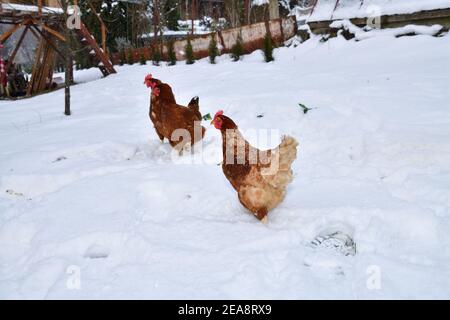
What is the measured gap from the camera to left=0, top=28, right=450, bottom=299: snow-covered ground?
219 centimetres

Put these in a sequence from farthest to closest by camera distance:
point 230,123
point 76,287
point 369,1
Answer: point 369,1
point 230,123
point 76,287

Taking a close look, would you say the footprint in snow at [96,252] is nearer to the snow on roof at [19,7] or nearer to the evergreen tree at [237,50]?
the snow on roof at [19,7]

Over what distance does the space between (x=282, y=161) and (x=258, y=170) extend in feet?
0.68

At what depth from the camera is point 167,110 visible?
4.65 metres

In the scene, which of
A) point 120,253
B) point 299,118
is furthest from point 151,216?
point 299,118

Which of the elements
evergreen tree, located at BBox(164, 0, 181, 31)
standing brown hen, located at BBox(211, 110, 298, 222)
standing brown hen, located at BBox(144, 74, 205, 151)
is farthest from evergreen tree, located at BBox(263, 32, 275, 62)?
evergreen tree, located at BBox(164, 0, 181, 31)

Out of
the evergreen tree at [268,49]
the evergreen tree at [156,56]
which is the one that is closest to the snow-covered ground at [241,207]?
the evergreen tree at [268,49]

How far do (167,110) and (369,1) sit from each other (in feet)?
23.4

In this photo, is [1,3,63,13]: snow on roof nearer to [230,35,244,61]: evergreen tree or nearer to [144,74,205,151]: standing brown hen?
[230,35,244,61]: evergreen tree

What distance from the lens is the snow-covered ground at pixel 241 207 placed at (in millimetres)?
2191

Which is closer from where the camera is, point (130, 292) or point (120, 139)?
point (130, 292)

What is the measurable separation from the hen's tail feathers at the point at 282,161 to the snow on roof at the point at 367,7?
21.8ft

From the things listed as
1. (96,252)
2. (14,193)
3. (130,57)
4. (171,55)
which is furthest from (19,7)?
(96,252)

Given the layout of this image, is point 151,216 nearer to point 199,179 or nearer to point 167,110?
point 199,179
